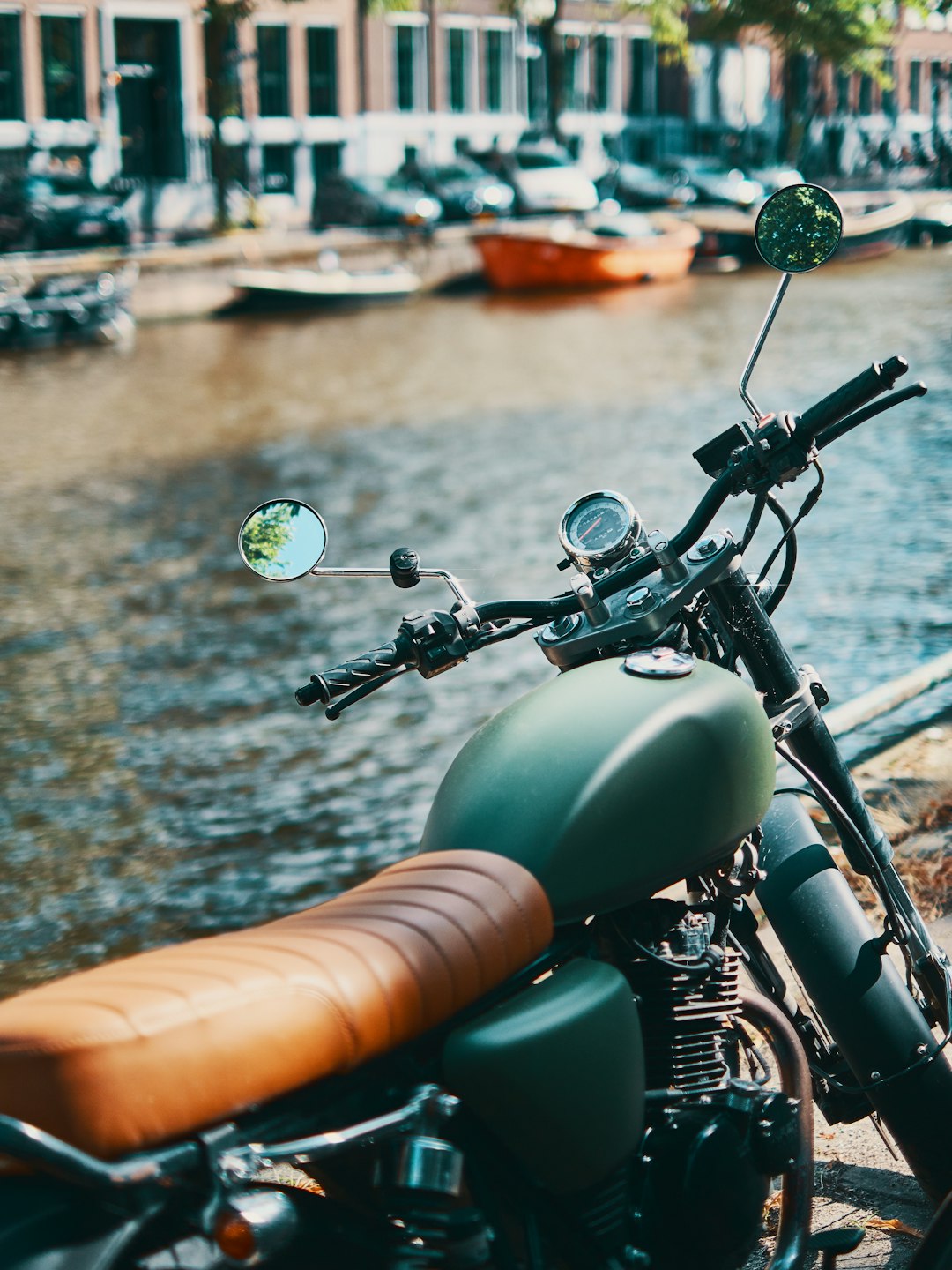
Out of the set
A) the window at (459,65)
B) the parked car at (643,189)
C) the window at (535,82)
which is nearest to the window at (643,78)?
the window at (535,82)

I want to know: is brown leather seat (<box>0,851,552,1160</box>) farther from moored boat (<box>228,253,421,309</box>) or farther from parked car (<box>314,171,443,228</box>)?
parked car (<box>314,171,443,228</box>)

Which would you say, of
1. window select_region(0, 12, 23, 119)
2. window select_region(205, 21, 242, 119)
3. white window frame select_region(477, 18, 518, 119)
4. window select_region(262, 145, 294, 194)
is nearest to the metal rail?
window select_region(205, 21, 242, 119)

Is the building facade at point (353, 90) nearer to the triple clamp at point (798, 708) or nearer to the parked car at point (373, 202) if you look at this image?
the parked car at point (373, 202)

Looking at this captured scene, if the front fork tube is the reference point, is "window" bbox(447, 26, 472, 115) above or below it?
above

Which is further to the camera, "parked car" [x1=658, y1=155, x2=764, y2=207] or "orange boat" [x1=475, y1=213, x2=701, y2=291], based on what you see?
"parked car" [x1=658, y1=155, x2=764, y2=207]

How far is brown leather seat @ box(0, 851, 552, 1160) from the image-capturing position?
1438 mm

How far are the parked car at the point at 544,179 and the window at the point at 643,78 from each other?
12245 mm

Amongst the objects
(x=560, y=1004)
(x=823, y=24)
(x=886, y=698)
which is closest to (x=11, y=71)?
(x=823, y=24)

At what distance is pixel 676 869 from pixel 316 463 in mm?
11008

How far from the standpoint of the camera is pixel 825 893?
7.72 ft

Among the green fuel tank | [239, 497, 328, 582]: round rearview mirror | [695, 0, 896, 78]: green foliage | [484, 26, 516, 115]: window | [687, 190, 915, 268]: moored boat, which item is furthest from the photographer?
[484, 26, 516, 115]: window

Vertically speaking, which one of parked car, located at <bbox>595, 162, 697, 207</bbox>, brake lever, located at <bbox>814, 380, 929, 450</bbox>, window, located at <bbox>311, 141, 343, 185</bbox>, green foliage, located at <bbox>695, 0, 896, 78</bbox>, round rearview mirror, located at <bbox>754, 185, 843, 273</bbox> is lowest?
parked car, located at <bbox>595, 162, 697, 207</bbox>

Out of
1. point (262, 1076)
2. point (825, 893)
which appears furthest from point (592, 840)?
point (825, 893)

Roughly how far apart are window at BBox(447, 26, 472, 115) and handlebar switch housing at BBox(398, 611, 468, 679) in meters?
40.0
